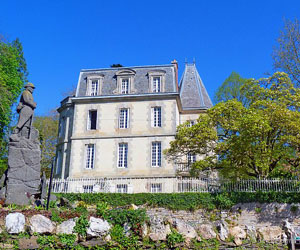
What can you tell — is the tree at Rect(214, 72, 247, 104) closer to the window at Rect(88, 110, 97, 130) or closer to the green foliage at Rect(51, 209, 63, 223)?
the window at Rect(88, 110, 97, 130)

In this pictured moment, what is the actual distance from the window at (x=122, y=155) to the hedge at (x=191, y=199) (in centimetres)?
628

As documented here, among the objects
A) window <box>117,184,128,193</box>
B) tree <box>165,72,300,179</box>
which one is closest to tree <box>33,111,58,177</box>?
window <box>117,184,128,193</box>

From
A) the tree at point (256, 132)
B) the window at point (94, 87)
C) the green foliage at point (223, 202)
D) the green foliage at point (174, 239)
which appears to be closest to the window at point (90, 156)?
the window at point (94, 87)

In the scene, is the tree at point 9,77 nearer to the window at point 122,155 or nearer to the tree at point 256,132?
the window at point 122,155

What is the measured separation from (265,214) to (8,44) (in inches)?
876

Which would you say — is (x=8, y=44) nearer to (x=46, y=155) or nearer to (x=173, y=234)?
(x=46, y=155)

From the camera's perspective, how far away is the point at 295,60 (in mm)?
20609

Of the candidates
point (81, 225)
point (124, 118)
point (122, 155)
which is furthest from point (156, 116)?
point (81, 225)

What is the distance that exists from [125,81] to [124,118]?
3.19 meters

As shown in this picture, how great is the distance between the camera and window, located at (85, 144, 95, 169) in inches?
988

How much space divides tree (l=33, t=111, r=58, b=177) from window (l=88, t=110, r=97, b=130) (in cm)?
843

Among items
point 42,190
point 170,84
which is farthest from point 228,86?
point 42,190

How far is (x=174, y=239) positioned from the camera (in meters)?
11.7

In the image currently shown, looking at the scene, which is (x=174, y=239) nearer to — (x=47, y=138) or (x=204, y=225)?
(x=204, y=225)
